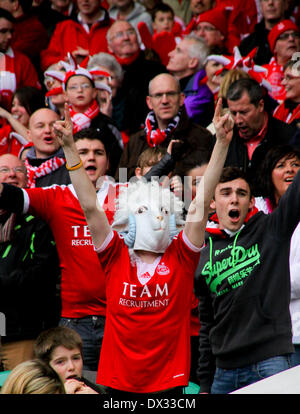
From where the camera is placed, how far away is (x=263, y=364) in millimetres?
4828

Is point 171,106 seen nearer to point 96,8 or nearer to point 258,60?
point 258,60

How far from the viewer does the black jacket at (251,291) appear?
15.9 feet

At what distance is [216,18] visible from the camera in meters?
9.92

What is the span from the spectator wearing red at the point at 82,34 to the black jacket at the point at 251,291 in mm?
5671

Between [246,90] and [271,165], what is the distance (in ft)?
3.77

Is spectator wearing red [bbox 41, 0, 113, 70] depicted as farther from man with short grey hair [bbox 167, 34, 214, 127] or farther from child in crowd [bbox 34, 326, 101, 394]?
child in crowd [bbox 34, 326, 101, 394]

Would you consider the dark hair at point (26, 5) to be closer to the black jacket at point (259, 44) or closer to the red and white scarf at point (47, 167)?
the black jacket at point (259, 44)

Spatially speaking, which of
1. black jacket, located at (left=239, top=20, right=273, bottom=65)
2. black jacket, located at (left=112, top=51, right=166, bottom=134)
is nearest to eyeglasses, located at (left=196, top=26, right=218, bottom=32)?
black jacket, located at (left=239, top=20, right=273, bottom=65)

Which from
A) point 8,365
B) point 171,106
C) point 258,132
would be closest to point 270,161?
point 258,132

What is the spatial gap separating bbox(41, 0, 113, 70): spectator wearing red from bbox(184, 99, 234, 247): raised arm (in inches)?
240

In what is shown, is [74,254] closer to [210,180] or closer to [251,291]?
[251,291]

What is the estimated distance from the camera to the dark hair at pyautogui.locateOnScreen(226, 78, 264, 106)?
6844 mm

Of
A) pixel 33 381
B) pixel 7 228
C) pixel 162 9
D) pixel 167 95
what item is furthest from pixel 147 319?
pixel 162 9
